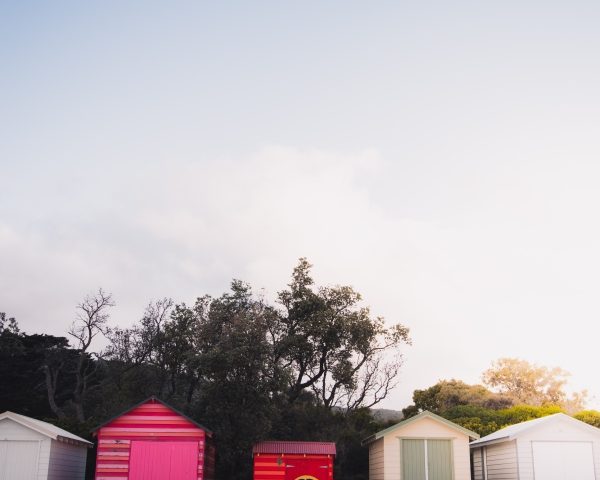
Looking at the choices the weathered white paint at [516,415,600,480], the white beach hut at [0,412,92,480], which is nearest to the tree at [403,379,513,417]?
the weathered white paint at [516,415,600,480]

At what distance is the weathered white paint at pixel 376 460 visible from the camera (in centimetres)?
2830

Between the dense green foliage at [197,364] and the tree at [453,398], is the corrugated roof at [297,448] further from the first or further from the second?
the tree at [453,398]

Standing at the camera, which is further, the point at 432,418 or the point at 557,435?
the point at 432,418

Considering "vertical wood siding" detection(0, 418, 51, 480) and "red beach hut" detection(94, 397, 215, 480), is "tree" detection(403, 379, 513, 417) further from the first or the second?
"vertical wood siding" detection(0, 418, 51, 480)

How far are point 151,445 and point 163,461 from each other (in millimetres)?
822

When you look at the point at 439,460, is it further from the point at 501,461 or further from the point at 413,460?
the point at 501,461

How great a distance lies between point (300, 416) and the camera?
115 feet

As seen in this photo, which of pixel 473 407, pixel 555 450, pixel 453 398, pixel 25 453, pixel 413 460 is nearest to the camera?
pixel 25 453

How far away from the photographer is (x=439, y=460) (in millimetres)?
27328

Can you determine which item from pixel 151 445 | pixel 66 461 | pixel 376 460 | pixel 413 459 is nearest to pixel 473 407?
pixel 376 460

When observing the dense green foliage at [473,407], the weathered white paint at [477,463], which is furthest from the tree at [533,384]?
the weathered white paint at [477,463]

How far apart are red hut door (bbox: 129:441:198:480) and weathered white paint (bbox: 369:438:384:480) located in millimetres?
8353

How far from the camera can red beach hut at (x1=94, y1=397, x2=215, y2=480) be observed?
1011 inches

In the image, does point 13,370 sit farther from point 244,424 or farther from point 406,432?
point 406,432
